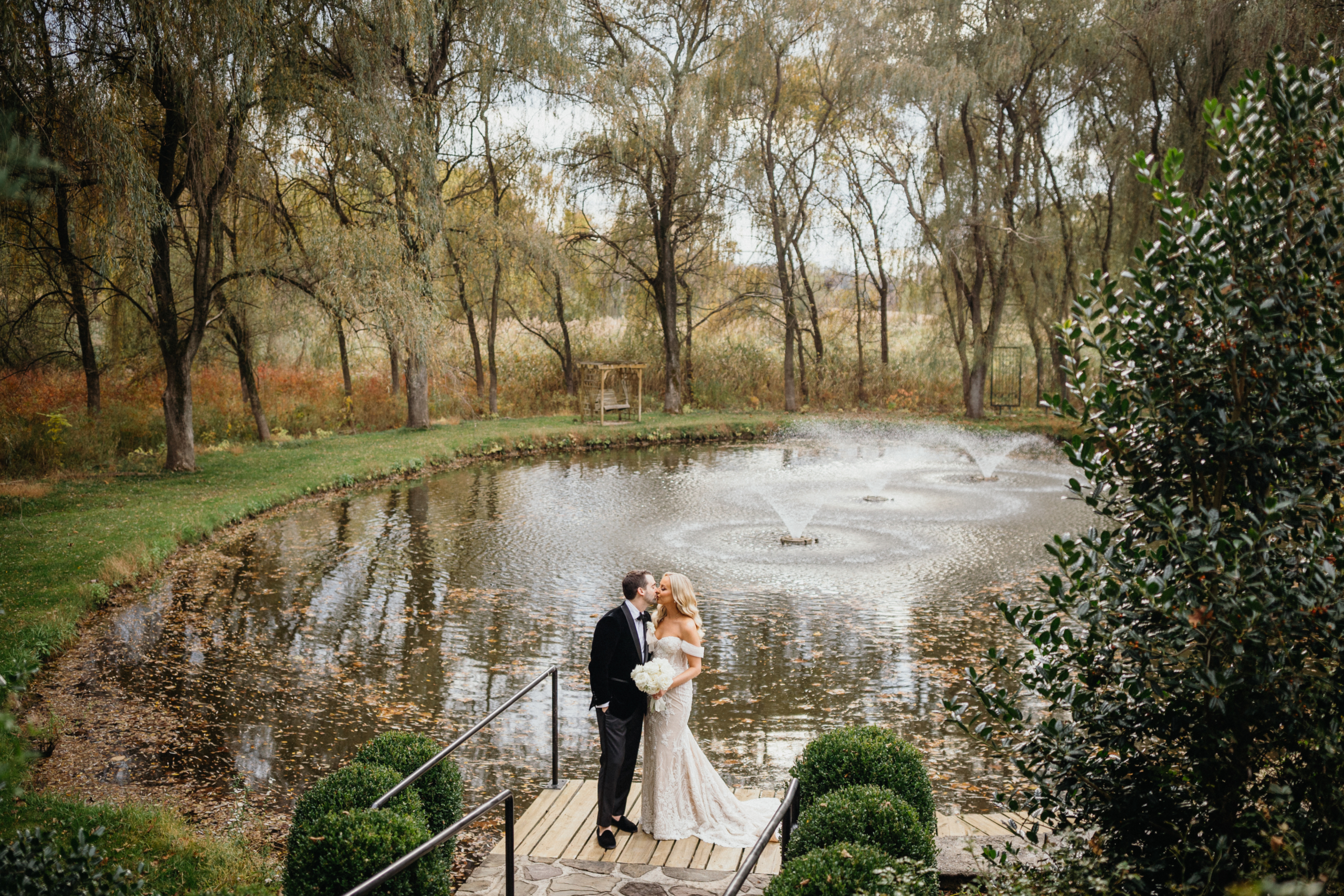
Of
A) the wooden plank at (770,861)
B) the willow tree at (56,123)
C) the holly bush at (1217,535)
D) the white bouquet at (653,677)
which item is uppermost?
the willow tree at (56,123)

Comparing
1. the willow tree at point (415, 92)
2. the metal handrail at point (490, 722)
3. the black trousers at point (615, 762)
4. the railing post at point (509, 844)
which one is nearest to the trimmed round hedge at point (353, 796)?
the metal handrail at point (490, 722)

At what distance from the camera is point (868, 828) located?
4.95m

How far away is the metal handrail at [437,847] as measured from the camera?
354 cm

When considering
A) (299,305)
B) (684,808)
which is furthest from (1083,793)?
(299,305)

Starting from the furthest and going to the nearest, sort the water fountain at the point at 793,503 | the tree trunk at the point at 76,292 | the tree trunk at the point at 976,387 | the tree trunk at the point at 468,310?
the tree trunk at the point at 976,387 < the tree trunk at the point at 468,310 < the tree trunk at the point at 76,292 < the water fountain at the point at 793,503

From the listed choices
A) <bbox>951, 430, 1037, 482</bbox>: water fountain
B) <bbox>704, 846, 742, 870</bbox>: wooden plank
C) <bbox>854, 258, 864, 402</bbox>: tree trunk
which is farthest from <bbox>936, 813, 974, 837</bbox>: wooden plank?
<bbox>854, 258, 864, 402</bbox>: tree trunk

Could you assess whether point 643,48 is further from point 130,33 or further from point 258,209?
point 130,33

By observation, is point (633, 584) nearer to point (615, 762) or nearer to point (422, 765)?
point (615, 762)

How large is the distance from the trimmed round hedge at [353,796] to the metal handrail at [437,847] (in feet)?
1.02

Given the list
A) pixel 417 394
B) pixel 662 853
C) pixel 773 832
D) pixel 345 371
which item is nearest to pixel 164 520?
pixel 662 853

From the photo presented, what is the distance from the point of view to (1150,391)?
11.2ft

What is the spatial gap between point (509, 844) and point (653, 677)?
1.53 metres

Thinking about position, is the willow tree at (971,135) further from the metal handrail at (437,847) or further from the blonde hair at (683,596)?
the metal handrail at (437,847)

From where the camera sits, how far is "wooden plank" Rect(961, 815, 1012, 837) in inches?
243
